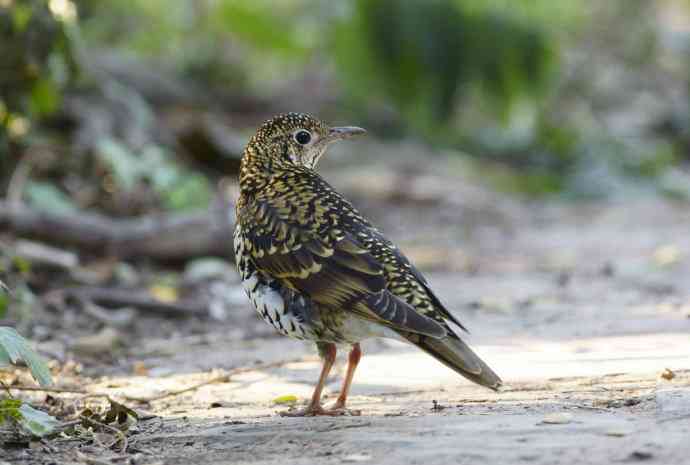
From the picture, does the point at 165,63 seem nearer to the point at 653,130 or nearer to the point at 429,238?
the point at 429,238

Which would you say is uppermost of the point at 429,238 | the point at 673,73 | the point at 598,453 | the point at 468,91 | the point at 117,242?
the point at 673,73

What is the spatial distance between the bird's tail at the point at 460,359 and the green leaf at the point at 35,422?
152cm

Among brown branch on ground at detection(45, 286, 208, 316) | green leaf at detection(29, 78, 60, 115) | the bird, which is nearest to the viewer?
the bird

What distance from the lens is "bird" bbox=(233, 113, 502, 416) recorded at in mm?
4500

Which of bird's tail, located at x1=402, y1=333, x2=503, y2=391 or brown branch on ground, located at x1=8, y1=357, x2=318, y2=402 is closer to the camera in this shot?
bird's tail, located at x1=402, y1=333, x2=503, y2=391

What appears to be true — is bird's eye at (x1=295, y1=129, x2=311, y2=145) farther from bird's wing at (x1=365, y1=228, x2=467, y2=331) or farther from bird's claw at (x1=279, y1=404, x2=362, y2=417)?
bird's claw at (x1=279, y1=404, x2=362, y2=417)

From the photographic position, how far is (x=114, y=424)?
4668 mm

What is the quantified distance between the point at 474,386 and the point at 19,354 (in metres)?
2.11

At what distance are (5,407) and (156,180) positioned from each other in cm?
572

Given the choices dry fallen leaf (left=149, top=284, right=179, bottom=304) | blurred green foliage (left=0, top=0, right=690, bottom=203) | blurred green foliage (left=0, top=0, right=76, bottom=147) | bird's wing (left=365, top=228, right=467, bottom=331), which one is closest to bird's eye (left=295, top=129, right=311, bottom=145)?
bird's wing (left=365, top=228, right=467, bottom=331)

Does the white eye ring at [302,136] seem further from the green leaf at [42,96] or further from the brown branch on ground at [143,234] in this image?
the brown branch on ground at [143,234]

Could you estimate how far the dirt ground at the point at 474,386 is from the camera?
150 inches

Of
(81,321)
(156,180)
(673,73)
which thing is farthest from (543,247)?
(673,73)

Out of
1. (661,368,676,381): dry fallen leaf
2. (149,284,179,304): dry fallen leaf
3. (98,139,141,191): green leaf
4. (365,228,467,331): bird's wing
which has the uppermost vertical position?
(98,139,141,191): green leaf
